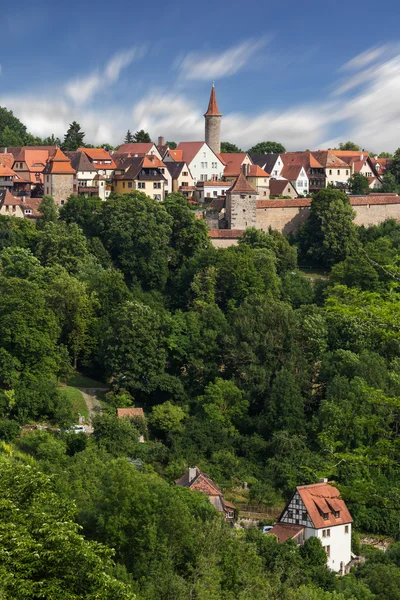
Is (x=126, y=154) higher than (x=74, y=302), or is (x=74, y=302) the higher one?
(x=126, y=154)

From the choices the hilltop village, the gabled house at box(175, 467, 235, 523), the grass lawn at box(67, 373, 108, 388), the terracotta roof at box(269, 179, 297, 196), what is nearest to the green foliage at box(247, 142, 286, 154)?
the hilltop village

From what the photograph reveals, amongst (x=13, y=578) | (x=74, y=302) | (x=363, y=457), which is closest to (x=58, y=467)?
(x=74, y=302)

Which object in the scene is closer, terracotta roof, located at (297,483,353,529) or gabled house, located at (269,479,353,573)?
gabled house, located at (269,479,353,573)

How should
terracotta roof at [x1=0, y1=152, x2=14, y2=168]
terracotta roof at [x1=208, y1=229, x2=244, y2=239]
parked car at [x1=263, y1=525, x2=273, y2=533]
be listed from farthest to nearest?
terracotta roof at [x1=0, y1=152, x2=14, y2=168] → terracotta roof at [x1=208, y1=229, x2=244, y2=239] → parked car at [x1=263, y1=525, x2=273, y2=533]

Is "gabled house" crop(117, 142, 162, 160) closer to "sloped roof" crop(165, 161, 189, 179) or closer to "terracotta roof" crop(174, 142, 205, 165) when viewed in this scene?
"terracotta roof" crop(174, 142, 205, 165)

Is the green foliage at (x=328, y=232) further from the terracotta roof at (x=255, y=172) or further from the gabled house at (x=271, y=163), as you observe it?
the gabled house at (x=271, y=163)

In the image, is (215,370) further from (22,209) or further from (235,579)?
(235,579)

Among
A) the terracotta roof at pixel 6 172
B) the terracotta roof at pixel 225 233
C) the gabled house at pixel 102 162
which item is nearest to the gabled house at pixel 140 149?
the gabled house at pixel 102 162
